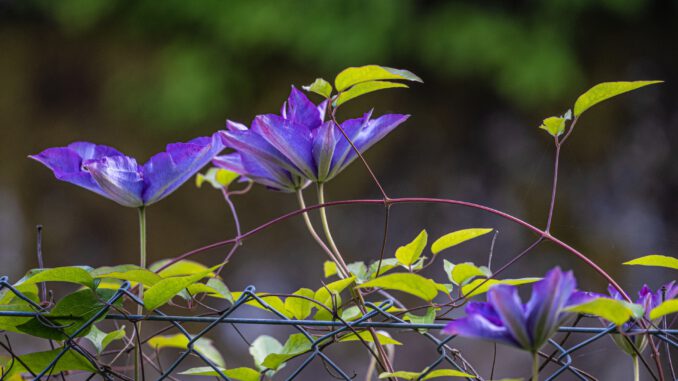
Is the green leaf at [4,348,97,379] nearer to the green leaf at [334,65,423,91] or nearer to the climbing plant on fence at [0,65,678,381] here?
the climbing plant on fence at [0,65,678,381]

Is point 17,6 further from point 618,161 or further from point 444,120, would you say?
point 618,161

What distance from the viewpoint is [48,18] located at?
7.70 ft

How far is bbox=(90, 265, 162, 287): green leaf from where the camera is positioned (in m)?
0.37

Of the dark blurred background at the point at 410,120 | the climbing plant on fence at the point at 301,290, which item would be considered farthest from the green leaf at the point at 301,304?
the dark blurred background at the point at 410,120

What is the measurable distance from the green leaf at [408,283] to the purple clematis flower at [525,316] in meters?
0.04

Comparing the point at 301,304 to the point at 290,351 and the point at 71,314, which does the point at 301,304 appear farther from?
the point at 71,314

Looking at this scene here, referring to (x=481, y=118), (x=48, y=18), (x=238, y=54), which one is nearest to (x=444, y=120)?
(x=481, y=118)

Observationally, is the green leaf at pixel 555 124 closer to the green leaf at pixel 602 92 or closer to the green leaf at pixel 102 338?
the green leaf at pixel 602 92

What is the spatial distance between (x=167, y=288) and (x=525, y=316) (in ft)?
0.61

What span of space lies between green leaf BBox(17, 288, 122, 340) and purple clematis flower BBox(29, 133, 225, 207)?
0.06m

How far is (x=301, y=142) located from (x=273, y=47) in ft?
5.63

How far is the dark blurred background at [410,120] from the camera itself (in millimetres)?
1906

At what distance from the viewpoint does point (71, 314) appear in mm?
392

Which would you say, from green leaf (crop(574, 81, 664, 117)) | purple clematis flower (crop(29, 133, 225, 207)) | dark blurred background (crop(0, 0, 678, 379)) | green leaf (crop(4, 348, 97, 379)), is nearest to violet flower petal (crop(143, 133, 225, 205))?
purple clematis flower (crop(29, 133, 225, 207))
